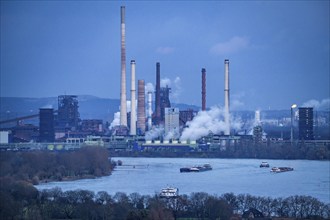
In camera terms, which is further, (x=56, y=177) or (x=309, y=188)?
(x=56, y=177)

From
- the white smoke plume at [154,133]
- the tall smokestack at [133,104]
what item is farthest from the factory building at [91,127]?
the white smoke plume at [154,133]

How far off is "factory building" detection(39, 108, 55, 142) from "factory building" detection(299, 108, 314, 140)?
318 inches

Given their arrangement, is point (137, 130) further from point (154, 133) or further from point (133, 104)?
point (133, 104)

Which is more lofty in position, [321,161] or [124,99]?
[124,99]

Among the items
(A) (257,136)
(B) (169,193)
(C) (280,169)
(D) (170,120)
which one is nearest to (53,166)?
(C) (280,169)

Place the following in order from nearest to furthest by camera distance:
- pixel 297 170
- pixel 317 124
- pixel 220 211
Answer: pixel 220 211 → pixel 297 170 → pixel 317 124

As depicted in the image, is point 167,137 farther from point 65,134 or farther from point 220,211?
point 220,211

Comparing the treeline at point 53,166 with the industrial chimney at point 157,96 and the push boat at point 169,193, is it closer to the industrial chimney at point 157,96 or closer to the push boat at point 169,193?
the push boat at point 169,193

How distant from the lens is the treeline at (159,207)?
10.1 meters

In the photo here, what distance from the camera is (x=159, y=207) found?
398 inches

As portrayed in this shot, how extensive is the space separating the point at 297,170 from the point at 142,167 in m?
3.55

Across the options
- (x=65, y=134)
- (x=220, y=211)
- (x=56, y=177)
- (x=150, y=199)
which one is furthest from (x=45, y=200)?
(x=65, y=134)

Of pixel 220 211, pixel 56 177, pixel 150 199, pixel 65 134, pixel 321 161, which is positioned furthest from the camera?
pixel 65 134

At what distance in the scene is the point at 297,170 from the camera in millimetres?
20203
